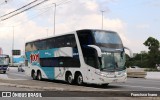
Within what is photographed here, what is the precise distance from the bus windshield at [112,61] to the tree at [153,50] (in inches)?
3776

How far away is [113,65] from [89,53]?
1.75 metres

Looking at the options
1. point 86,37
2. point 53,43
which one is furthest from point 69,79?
point 86,37

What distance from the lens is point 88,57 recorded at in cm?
2584

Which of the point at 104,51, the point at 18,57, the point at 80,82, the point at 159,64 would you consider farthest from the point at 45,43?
the point at 18,57

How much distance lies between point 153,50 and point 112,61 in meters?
99.3

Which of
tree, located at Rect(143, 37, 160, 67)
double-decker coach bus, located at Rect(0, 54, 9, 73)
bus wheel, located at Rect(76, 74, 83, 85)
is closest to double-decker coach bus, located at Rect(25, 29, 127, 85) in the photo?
bus wheel, located at Rect(76, 74, 83, 85)

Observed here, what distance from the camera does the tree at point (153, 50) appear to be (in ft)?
395

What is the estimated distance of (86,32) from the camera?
2627cm

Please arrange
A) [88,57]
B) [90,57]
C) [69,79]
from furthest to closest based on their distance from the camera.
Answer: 1. [69,79]
2. [88,57]
3. [90,57]

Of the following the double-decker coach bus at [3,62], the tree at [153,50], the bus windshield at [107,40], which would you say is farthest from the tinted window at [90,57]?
the tree at [153,50]

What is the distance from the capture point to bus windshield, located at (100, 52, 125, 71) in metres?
25.0

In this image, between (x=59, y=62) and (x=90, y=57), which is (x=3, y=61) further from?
(x=90, y=57)

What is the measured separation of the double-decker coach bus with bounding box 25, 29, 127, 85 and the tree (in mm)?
92323

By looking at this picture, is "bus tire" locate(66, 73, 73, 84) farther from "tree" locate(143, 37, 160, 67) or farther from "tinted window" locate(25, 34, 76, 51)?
"tree" locate(143, 37, 160, 67)
